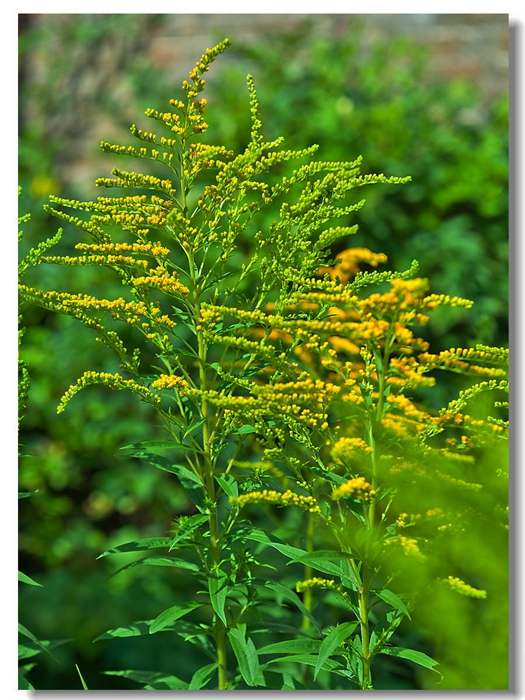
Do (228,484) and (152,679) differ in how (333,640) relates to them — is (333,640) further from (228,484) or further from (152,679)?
(152,679)

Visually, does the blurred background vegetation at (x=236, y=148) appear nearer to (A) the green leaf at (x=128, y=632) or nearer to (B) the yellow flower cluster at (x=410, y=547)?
(A) the green leaf at (x=128, y=632)

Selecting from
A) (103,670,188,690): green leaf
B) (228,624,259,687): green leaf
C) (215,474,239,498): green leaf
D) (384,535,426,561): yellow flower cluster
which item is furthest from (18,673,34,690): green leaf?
(384,535,426,561): yellow flower cluster

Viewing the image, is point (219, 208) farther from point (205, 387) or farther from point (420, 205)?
point (420, 205)

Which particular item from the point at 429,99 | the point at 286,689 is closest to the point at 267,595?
the point at 286,689

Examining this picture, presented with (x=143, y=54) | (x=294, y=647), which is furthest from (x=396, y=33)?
(x=294, y=647)

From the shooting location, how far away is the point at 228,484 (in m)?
1.37

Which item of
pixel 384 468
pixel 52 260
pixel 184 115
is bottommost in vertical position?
pixel 384 468

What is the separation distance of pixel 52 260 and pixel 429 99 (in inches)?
68.5

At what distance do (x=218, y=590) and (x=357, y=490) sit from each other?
0.30m

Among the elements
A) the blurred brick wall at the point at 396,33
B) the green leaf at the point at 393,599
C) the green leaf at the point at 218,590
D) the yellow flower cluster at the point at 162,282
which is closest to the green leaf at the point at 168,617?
the green leaf at the point at 218,590

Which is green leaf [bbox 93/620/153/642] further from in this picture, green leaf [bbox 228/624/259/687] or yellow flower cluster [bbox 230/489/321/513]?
yellow flower cluster [bbox 230/489/321/513]

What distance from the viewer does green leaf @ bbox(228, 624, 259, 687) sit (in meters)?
1.35

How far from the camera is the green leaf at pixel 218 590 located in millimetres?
1326

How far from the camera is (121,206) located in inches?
57.5
